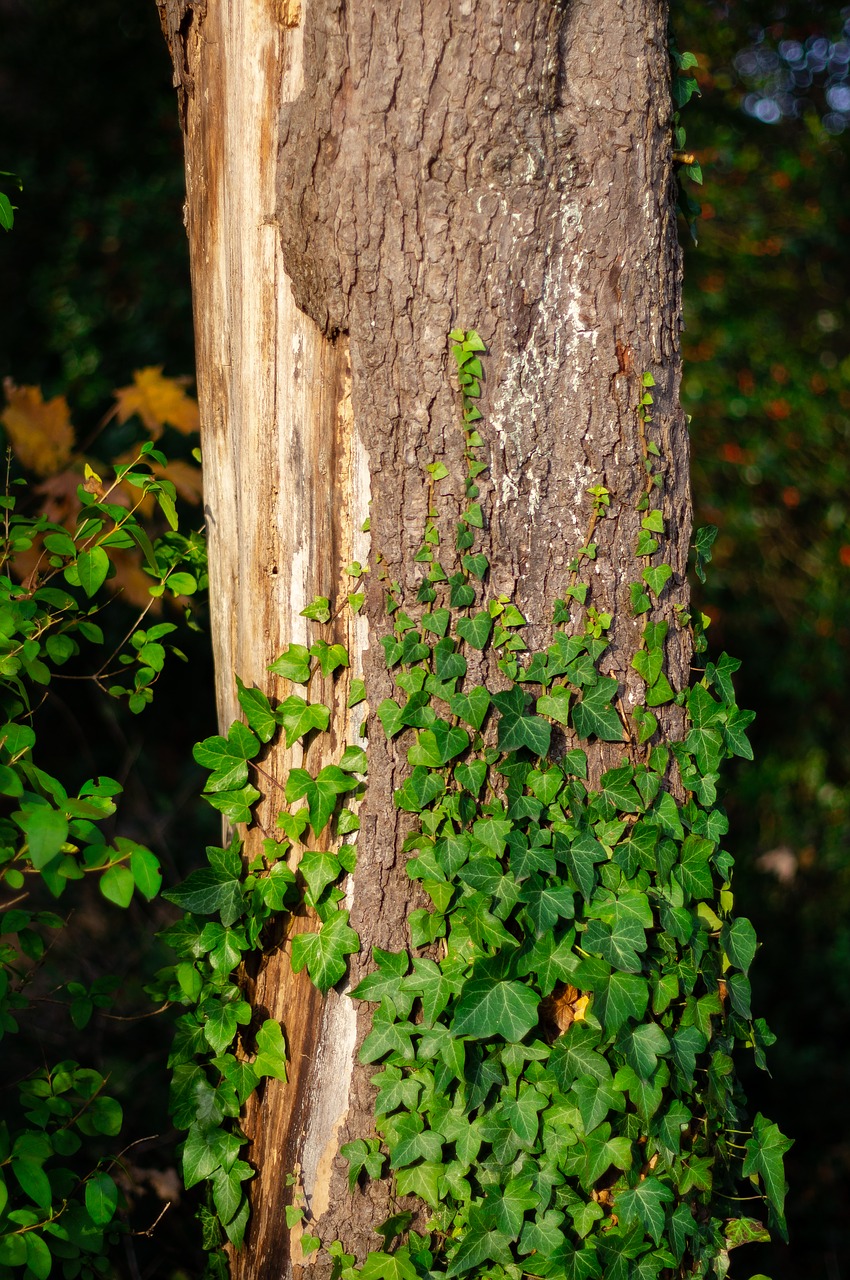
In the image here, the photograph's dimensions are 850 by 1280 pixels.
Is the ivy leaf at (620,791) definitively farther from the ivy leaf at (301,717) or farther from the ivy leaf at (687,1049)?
the ivy leaf at (301,717)

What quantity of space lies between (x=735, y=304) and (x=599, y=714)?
14.3 ft

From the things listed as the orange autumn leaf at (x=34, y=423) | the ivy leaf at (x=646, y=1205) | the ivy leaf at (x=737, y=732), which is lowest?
the ivy leaf at (x=646, y=1205)

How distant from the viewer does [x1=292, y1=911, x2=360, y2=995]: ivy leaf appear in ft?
5.67

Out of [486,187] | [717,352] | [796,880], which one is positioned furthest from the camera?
[717,352]

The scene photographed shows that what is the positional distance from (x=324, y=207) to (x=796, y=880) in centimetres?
424

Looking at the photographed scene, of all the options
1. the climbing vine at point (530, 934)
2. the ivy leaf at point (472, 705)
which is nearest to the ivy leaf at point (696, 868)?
the climbing vine at point (530, 934)

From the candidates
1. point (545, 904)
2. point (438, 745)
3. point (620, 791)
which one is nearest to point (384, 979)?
Result: point (545, 904)

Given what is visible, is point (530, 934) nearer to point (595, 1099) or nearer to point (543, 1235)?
point (595, 1099)

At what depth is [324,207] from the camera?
1632mm

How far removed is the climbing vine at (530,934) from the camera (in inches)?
64.7

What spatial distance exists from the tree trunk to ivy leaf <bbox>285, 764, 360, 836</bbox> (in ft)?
0.19

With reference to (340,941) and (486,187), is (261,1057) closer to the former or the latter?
(340,941)

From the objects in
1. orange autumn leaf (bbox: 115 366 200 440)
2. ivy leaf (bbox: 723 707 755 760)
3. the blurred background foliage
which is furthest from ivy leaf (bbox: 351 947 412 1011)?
the blurred background foliage

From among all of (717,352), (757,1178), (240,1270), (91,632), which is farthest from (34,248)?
(757,1178)
